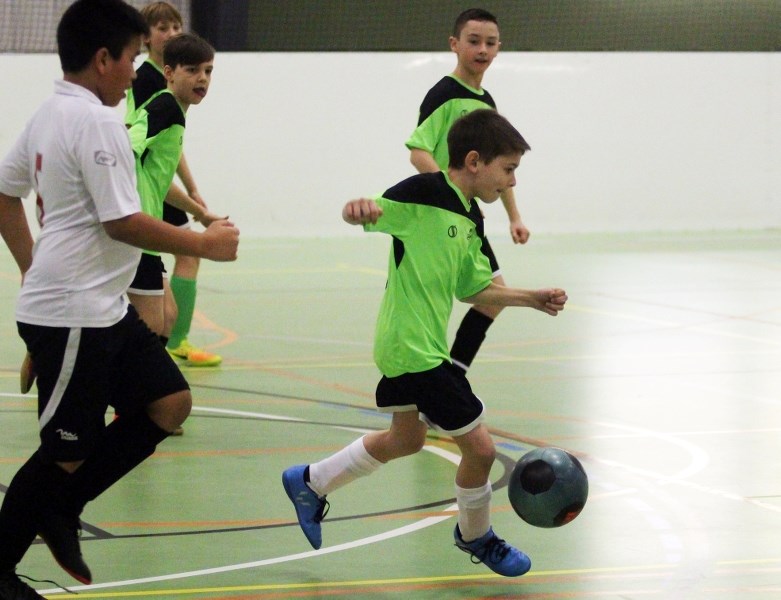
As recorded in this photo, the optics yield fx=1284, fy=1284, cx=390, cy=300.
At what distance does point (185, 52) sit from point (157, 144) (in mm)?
391

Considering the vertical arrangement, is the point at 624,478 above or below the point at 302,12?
below

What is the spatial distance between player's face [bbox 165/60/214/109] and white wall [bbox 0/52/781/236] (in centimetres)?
913

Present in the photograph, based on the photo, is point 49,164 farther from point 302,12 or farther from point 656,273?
point 302,12

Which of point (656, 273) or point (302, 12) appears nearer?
point (656, 273)

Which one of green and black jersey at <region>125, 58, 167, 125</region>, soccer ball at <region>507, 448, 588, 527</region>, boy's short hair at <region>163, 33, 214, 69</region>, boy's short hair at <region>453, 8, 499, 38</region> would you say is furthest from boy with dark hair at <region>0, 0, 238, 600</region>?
boy's short hair at <region>453, 8, 499, 38</region>

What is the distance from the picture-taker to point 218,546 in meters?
3.81

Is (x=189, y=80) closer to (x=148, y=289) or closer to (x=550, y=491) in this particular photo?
(x=148, y=289)

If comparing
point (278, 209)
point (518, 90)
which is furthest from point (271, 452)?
point (518, 90)

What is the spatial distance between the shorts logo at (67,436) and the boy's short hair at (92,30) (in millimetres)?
873

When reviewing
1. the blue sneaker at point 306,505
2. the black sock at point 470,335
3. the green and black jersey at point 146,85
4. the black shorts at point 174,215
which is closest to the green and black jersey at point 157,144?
the green and black jersey at point 146,85

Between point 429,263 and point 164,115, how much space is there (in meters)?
1.94

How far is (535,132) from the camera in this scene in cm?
1546

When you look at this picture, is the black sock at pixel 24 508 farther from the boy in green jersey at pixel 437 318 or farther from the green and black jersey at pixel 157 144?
the green and black jersey at pixel 157 144

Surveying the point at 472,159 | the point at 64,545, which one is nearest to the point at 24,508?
the point at 64,545
